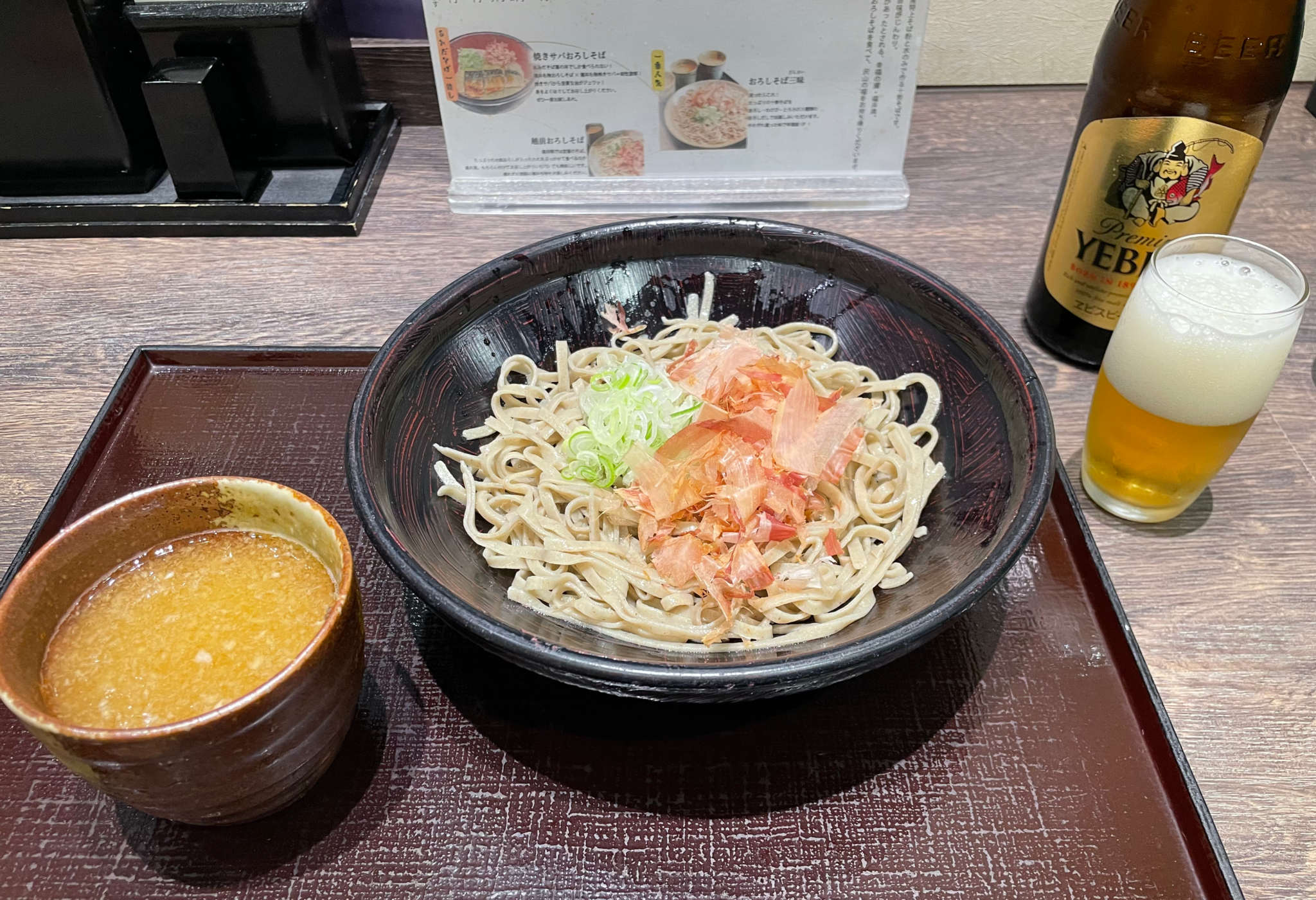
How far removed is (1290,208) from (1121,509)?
1242mm

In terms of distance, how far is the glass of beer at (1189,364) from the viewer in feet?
3.82

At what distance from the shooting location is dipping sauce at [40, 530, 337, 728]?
894 mm

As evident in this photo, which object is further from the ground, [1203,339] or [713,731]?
[1203,339]

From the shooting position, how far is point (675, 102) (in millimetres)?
1900

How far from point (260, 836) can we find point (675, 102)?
1576mm

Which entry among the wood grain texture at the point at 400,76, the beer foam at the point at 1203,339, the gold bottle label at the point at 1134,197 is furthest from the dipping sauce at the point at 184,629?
the wood grain texture at the point at 400,76

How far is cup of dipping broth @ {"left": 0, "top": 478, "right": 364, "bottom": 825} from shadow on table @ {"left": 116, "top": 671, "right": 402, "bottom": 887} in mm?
35

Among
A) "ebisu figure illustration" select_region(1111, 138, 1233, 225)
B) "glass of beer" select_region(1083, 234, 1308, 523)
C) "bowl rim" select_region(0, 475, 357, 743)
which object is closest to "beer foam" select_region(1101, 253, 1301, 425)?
"glass of beer" select_region(1083, 234, 1308, 523)

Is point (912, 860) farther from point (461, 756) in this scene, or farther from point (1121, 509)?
point (1121, 509)

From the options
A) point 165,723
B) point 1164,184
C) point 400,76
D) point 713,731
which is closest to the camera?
point 165,723

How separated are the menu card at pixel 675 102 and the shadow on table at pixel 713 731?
1224 mm

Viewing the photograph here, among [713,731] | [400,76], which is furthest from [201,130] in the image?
[713,731]

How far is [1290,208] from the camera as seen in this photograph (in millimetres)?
2094

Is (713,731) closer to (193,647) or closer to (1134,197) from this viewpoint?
(193,647)
